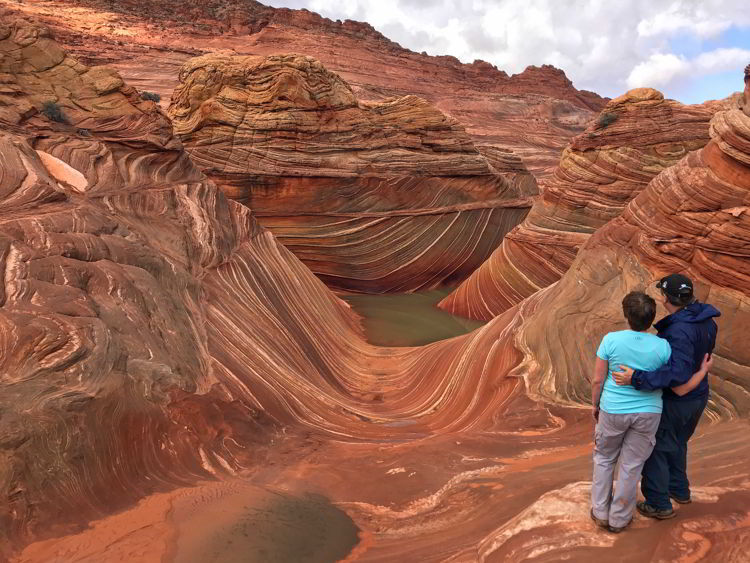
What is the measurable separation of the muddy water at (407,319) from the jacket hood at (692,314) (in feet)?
21.0

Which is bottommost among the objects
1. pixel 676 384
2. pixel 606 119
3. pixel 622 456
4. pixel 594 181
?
pixel 622 456

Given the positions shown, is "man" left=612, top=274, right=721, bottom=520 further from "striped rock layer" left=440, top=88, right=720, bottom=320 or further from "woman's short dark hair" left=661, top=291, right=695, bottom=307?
"striped rock layer" left=440, top=88, right=720, bottom=320

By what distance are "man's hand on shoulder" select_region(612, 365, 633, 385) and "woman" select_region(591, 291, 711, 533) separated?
22 mm

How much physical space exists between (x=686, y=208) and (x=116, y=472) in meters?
4.32

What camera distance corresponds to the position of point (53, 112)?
21.4ft

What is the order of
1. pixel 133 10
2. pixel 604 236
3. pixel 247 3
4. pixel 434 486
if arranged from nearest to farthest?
pixel 434 486, pixel 604 236, pixel 133 10, pixel 247 3

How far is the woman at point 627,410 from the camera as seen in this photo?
2.27m

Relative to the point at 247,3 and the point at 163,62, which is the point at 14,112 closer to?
the point at 163,62

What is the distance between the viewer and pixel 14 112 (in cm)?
605

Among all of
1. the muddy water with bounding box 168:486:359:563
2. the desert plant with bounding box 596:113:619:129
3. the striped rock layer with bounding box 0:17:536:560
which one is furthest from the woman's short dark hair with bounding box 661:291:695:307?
the desert plant with bounding box 596:113:619:129

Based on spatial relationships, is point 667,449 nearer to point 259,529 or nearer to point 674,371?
point 674,371

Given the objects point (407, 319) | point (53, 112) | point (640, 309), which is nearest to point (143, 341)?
point (640, 309)

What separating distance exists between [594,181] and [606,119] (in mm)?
1019

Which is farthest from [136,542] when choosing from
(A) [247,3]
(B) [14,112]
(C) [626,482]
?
(A) [247,3]
